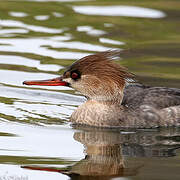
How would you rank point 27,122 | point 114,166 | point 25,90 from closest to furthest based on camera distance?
point 114,166 → point 27,122 → point 25,90

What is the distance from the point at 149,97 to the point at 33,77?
2.87m

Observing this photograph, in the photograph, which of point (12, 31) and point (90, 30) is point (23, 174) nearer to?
point (12, 31)

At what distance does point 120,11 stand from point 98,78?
6.99 metres

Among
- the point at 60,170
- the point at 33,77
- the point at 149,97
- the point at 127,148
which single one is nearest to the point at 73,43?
the point at 33,77

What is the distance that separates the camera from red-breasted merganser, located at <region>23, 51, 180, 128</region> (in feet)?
38.1

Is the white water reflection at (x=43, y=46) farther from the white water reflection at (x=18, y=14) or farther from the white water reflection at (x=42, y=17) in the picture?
the white water reflection at (x=18, y=14)

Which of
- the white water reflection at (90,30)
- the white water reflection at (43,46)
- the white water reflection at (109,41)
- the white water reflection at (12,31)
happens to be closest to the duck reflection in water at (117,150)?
the white water reflection at (43,46)

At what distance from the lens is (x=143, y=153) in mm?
10078

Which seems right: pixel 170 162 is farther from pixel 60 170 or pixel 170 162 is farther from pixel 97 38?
pixel 97 38

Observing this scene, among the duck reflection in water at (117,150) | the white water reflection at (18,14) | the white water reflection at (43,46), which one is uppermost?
the white water reflection at (18,14)

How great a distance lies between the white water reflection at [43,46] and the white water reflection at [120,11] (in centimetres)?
232

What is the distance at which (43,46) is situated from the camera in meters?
16.0

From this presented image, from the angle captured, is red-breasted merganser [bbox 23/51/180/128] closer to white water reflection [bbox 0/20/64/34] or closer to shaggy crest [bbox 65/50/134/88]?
shaggy crest [bbox 65/50/134/88]

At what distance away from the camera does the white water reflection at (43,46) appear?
50.7ft
